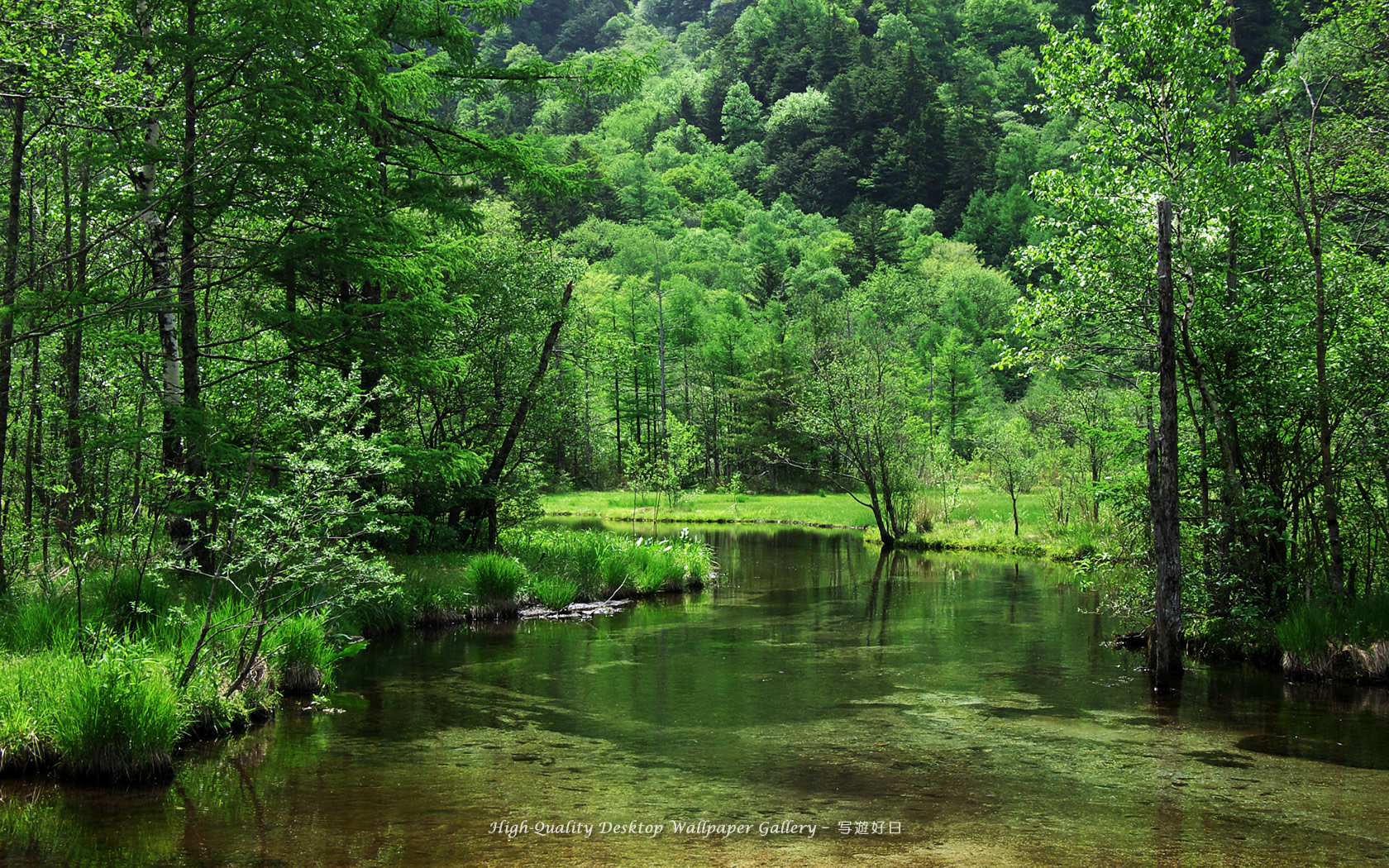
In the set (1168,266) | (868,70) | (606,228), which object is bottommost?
(1168,266)

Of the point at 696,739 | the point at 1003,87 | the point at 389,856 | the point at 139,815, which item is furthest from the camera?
the point at 1003,87

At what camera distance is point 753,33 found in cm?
12875

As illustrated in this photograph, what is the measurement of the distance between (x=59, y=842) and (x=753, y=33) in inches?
5383

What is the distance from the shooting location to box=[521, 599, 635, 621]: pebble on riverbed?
17672 mm

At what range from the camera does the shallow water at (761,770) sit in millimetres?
6477

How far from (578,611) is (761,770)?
10.5m

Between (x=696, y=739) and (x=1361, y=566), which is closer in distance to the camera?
(x=696, y=739)

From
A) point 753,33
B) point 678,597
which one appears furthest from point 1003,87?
point 678,597

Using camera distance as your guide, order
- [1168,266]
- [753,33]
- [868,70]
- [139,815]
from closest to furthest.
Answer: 1. [139,815]
2. [1168,266]
3. [868,70]
4. [753,33]

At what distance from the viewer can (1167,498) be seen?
11641mm

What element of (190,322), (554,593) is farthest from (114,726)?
(554,593)

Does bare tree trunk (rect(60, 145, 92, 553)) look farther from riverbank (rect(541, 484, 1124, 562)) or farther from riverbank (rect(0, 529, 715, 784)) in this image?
riverbank (rect(541, 484, 1124, 562))

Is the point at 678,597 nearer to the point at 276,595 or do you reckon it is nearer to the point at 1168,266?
the point at 276,595

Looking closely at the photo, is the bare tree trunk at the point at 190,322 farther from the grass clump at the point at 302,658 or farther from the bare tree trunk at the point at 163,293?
the grass clump at the point at 302,658
